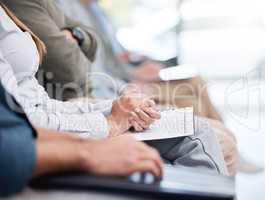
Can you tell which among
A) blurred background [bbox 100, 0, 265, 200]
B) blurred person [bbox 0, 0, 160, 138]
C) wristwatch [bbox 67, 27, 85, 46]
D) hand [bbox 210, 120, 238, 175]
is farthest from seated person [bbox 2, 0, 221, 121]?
blurred background [bbox 100, 0, 265, 200]

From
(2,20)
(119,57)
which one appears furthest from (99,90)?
(2,20)

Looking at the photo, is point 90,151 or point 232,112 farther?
point 232,112

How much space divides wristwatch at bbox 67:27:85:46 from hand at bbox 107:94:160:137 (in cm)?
54

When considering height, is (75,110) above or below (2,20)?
below

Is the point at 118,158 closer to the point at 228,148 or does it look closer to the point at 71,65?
the point at 228,148

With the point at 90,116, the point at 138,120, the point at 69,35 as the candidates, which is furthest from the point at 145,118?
the point at 69,35

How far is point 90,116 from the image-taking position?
1.18 m

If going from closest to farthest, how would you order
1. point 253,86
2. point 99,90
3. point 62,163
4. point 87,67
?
point 62,163, point 87,67, point 99,90, point 253,86

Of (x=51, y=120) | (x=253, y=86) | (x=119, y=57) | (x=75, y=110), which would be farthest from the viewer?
(x=253, y=86)

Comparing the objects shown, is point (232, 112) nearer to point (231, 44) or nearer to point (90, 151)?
point (231, 44)

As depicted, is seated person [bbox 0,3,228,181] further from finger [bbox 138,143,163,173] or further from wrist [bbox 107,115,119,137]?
finger [bbox 138,143,163,173]

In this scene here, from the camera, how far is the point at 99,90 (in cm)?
194

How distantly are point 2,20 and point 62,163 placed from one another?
1.95ft

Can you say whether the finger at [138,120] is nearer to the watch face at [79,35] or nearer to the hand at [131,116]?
the hand at [131,116]
